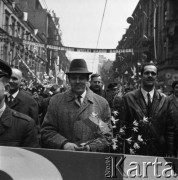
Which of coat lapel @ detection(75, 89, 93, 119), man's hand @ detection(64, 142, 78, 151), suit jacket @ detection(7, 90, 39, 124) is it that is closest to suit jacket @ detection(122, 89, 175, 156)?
coat lapel @ detection(75, 89, 93, 119)

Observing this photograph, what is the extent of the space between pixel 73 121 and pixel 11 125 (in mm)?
1092

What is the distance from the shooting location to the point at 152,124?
13.4ft

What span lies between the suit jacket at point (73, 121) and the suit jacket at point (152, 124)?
0.57m

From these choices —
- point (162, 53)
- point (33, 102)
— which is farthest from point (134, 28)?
point (33, 102)

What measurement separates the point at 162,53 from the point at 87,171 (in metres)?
32.1

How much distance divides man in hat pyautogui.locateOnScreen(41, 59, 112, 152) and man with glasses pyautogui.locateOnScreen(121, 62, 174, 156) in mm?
487

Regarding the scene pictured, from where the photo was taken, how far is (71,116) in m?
3.69

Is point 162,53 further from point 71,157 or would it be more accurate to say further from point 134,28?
point 71,157

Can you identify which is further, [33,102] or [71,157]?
[33,102]

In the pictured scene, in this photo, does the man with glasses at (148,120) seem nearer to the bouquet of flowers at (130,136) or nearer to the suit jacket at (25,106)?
the bouquet of flowers at (130,136)

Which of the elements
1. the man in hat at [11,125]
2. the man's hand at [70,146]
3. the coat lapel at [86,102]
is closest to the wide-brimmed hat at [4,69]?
the man in hat at [11,125]

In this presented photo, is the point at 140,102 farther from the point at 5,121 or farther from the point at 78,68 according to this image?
the point at 5,121

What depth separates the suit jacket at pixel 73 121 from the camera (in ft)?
11.6

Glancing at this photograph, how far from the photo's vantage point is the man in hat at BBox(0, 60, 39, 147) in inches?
105
